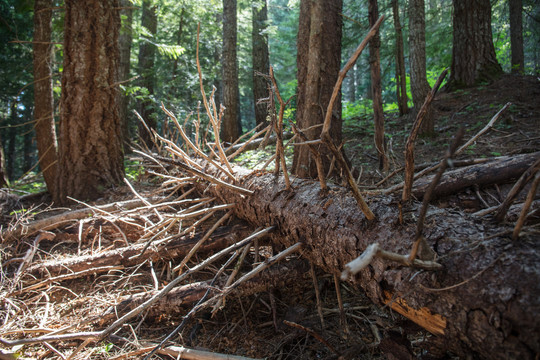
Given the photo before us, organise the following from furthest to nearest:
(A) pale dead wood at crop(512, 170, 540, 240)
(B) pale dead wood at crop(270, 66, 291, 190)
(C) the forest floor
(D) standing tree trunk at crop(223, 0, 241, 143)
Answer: (D) standing tree trunk at crop(223, 0, 241, 143)
(C) the forest floor
(B) pale dead wood at crop(270, 66, 291, 190)
(A) pale dead wood at crop(512, 170, 540, 240)

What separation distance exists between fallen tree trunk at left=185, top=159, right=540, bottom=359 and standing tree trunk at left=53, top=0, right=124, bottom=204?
12.3 ft

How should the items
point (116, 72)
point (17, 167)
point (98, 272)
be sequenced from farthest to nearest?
1. point (17, 167)
2. point (116, 72)
3. point (98, 272)

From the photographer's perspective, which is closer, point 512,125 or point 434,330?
point 434,330

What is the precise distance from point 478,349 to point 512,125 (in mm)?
5655

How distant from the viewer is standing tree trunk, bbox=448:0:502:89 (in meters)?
6.98

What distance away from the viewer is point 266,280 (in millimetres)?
2033

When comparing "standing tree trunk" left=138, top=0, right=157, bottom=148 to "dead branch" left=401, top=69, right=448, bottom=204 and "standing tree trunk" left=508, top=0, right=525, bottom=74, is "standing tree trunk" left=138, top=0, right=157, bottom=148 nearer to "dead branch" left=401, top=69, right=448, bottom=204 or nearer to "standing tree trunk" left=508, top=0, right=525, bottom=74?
"dead branch" left=401, top=69, right=448, bottom=204

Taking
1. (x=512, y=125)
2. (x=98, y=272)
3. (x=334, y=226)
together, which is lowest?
(x=98, y=272)

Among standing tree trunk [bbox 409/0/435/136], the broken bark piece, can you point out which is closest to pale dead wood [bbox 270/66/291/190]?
the broken bark piece

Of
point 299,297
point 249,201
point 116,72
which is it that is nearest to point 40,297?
point 249,201

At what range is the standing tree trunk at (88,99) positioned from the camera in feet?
13.3

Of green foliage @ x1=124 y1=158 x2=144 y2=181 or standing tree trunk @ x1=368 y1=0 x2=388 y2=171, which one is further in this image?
green foliage @ x1=124 y1=158 x2=144 y2=181

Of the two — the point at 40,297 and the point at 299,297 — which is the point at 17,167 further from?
the point at 299,297

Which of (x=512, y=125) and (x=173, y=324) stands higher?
(x=512, y=125)
